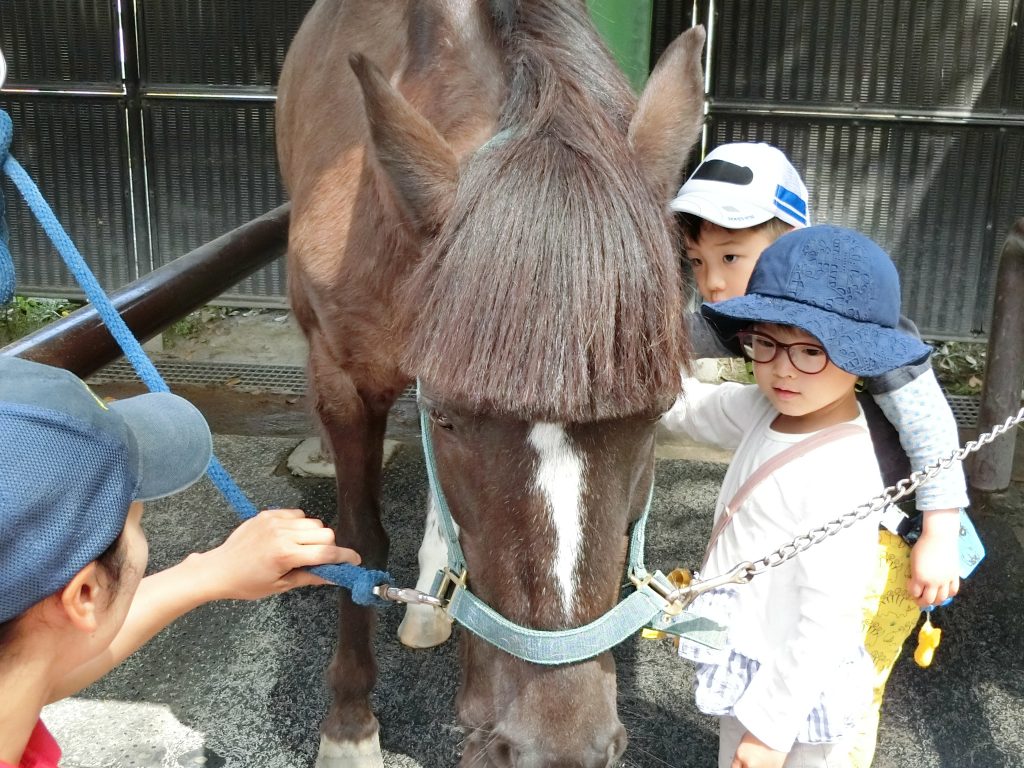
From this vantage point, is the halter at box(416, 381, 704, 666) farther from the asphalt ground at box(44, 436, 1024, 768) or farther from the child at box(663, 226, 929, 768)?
the asphalt ground at box(44, 436, 1024, 768)

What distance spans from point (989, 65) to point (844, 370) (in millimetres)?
3834

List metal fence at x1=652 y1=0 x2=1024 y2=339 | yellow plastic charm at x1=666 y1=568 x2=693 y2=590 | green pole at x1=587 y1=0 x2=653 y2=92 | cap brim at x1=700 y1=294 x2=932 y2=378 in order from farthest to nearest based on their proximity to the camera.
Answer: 1. metal fence at x1=652 y1=0 x2=1024 y2=339
2. green pole at x1=587 y1=0 x2=653 y2=92
3. yellow plastic charm at x1=666 y1=568 x2=693 y2=590
4. cap brim at x1=700 y1=294 x2=932 y2=378

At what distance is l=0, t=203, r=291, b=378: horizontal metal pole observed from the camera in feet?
5.53

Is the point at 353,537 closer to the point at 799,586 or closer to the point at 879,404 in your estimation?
the point at 799,586

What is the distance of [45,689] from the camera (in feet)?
3.38

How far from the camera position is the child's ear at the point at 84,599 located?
3.09 ft

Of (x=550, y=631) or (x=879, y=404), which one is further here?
(x=879, y=404)


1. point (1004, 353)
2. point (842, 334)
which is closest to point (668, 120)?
point (842, 334)

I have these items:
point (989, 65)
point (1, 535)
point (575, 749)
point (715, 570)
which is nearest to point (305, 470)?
point (715, 570)

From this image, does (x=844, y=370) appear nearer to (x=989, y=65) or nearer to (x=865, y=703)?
(x=865, y=703)

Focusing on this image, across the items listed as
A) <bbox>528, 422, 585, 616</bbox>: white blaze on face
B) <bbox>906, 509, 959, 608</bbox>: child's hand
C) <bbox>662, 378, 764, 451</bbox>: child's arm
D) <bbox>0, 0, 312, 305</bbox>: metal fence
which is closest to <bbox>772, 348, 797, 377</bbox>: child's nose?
<bbox>662, 378, 764, 451</bbox>: child's arm

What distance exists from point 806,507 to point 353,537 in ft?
4.28

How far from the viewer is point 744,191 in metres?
1.96

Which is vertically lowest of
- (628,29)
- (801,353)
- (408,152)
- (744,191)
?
(801,353)
